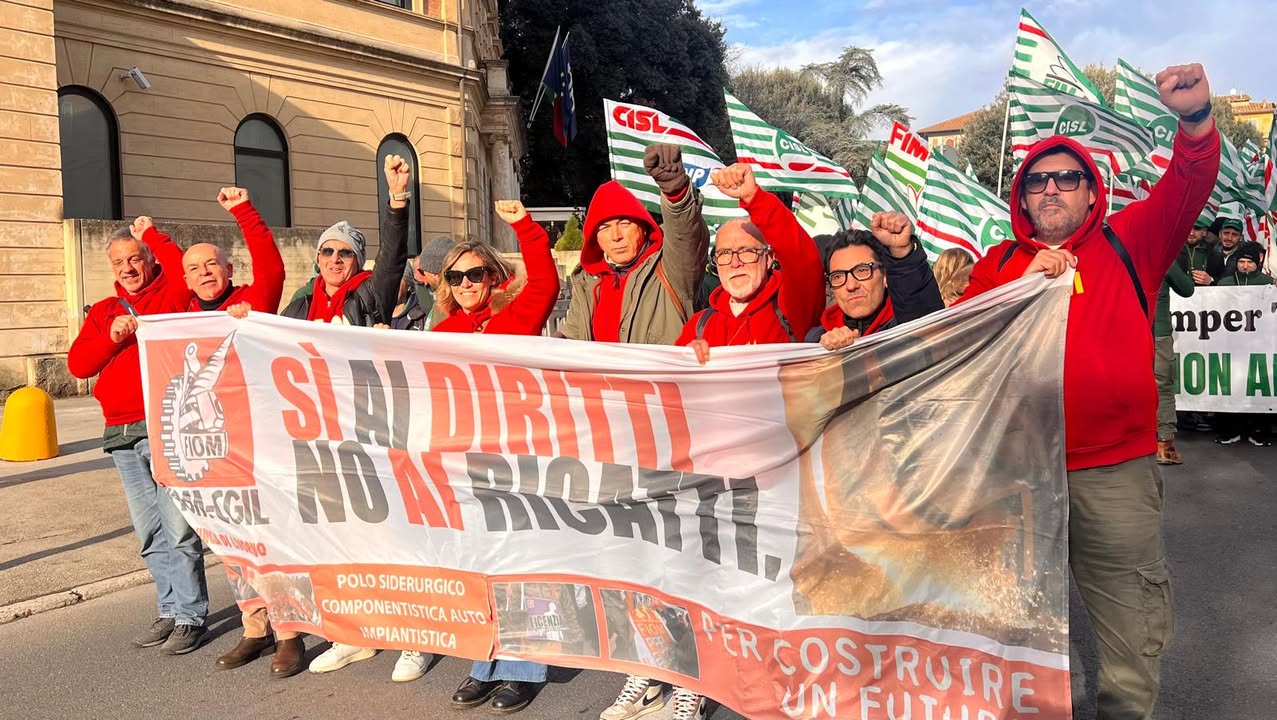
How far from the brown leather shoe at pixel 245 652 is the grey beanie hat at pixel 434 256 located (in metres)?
2.09

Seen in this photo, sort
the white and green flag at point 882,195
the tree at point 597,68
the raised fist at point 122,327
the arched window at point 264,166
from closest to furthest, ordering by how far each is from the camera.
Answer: the raised fist at point 122,327 < the white and green flag at point 882,195 < the arched window at point 264,166 < the tree at point 597,68

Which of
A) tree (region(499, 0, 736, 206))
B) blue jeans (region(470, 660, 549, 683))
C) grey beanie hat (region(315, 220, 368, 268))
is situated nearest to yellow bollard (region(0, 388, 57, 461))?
grey beanie hat (region(315, 220, 368, 268))

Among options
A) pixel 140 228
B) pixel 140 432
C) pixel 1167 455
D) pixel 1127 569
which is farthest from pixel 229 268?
pixel 1167 455

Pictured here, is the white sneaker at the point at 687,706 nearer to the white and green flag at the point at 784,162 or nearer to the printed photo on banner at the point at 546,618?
the printed photo on banner at the point at 546,618

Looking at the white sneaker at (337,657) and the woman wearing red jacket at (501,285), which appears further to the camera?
the white sneaker at (337,657)

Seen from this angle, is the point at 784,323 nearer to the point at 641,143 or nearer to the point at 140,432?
the point at 140,432

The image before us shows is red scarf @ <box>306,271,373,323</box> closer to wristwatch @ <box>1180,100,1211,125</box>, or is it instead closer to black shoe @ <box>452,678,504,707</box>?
black shoe @ <box>452,678,504,707</box>

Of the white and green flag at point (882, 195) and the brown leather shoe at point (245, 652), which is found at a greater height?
the white and green flag at point (882, 195)

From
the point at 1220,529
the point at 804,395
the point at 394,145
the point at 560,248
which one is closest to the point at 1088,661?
the point at 804,395

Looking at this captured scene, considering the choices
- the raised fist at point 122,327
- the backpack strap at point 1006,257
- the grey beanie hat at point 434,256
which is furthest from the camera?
the grey beanie hat at point 434,256

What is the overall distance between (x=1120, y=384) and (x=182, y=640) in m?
4.01

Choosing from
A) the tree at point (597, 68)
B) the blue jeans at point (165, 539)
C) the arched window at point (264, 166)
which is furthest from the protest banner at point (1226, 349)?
the tree at point (597, 68)

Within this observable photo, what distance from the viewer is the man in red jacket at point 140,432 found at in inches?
174

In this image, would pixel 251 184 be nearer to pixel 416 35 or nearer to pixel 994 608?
pixel 416 35
